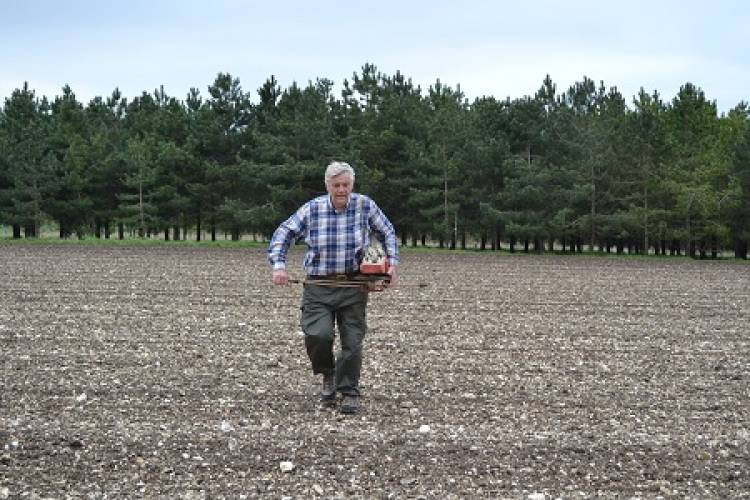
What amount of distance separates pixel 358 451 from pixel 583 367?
181 inches

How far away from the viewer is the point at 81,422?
22.3 feet

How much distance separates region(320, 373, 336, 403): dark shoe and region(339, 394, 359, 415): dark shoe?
295 mm

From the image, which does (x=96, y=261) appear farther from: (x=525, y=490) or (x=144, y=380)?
(x=525, y=490)

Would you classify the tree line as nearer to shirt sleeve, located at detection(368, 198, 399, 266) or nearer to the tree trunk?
the tree trunk

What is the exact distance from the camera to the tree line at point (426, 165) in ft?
156

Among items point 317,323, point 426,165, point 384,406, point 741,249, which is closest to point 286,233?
point 317,323

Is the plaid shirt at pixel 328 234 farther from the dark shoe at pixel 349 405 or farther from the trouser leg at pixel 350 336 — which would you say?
the dark shoe at pixel 349 405

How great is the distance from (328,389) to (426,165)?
4373cm

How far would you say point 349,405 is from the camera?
7.17 m

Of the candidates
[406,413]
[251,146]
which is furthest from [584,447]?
[251,146]

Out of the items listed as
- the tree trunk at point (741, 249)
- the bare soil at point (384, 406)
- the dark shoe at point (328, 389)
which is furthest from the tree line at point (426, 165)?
the dark shoe at point (328, 389)

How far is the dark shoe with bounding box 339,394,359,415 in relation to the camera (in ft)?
23.5

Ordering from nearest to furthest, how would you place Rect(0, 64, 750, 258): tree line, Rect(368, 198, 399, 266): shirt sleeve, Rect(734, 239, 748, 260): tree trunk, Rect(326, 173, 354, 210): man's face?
Rect(326, 173, 354, 210): man's face → Rect(368, 198, 399, 266): shirt sleeve → Rect(0, 64, 750, 258): tree line → Rect(734, 239, 748, 260): tree trunk

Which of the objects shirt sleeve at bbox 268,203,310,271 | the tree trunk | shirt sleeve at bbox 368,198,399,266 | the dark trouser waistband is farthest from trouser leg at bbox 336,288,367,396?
the tree trunk
